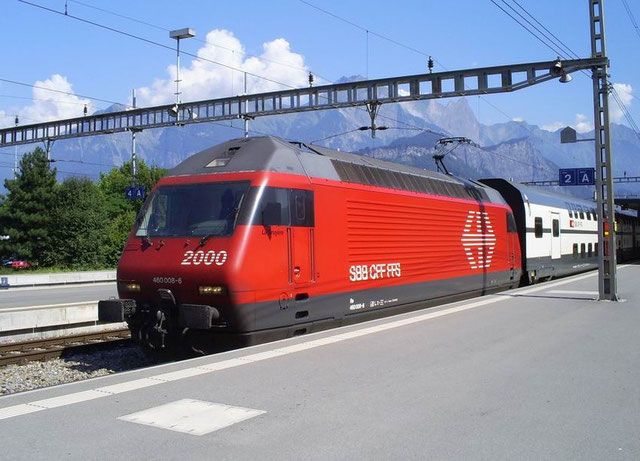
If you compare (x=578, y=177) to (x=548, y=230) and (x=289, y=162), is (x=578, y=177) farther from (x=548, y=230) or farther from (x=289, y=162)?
(x=289, y=162)

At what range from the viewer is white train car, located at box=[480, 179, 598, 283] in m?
21.5

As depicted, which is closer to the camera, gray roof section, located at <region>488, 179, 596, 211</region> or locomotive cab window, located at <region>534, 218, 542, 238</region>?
gray roof section, located at <region>488, 179, 596, 211</region>

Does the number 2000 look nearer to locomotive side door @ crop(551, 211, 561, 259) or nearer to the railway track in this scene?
the railway track

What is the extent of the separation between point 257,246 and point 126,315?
234cm

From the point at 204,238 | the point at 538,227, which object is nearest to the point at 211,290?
the point at 204,238

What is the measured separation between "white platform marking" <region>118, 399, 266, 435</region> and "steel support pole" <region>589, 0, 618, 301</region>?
43.2 ft

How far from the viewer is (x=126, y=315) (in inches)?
381

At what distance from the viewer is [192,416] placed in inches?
223

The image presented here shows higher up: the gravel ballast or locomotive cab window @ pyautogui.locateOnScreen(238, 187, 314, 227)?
locomotive cab window @ pyautogui.locateOnScreen(238, 187, 314, 227)

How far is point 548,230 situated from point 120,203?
48409mm

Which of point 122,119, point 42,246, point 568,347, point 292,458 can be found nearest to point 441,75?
point 568,347

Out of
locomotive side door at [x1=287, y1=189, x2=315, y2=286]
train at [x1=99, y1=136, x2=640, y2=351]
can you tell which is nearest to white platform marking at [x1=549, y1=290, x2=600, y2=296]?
train at [x1=99, y1=136, x2=640, y2=351]

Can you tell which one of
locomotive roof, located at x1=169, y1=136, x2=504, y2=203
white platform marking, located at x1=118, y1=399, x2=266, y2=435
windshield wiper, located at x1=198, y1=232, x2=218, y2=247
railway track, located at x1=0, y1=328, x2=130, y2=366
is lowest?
railway track, located at x1=0, y1=328, x2=130, y2=366

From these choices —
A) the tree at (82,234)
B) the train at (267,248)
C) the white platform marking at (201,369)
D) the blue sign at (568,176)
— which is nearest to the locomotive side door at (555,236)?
the blue sign at (568,176)
